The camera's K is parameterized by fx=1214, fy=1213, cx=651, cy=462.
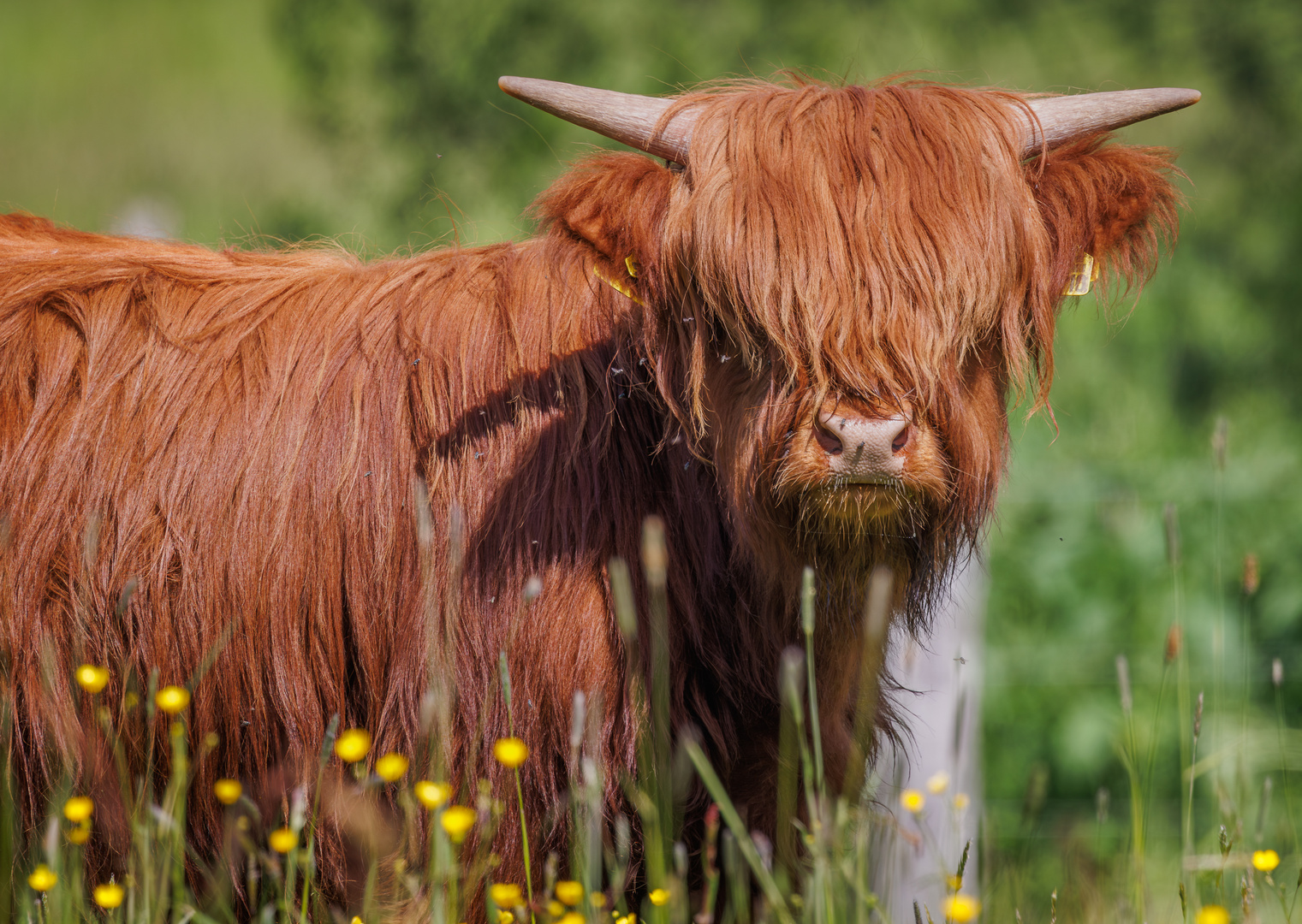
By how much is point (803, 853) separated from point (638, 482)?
33.7 inches

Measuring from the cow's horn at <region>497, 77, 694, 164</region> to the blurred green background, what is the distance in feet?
2.28

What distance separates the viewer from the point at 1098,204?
90.4 inches

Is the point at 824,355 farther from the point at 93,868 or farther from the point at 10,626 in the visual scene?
the point at 93,868

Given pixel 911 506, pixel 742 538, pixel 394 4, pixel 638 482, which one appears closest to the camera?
pixel 911 506

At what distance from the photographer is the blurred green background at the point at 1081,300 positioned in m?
5.64

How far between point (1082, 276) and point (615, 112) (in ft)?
3.10

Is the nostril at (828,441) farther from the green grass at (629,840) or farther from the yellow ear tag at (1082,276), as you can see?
the yellow ear tag at (1082,276)

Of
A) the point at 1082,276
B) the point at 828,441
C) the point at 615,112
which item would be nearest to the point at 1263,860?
the point at 828,441

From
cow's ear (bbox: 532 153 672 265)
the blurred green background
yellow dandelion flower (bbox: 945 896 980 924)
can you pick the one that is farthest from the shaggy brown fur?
yellow dandelion flower (bbox: 945 896 980 924)

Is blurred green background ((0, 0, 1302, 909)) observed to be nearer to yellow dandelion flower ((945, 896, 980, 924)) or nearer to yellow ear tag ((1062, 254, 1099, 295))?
yellow ear tag ((1062, 254, 1099, 295))

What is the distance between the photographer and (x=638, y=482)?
2.40m

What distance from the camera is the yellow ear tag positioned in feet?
7.62

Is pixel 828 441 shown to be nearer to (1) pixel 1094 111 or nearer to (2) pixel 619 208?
(2) pixel 619 208

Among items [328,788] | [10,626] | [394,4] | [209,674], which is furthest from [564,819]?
[394,4]
